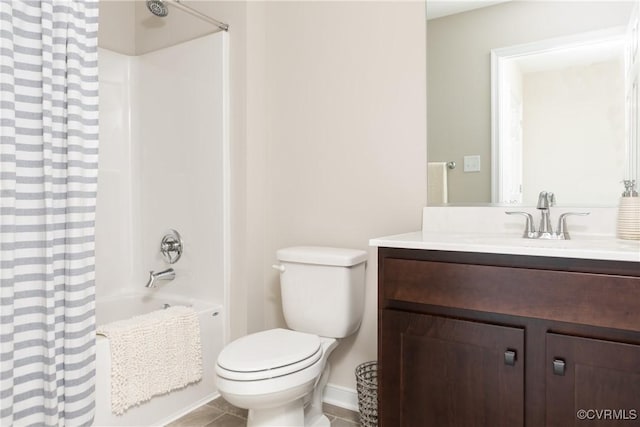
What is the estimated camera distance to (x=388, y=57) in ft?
6.78

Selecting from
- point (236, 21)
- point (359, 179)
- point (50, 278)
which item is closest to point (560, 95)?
point (359, 179)

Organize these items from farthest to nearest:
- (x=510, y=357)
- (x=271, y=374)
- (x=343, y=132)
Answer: (x=343, y=132) → (x=271, y=374) → (x=510, y=357)

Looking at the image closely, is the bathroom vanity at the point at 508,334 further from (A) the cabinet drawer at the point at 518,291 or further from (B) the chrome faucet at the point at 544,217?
(B) the chrome faucet at the point at 544,217

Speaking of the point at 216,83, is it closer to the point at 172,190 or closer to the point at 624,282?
the point at 172,190

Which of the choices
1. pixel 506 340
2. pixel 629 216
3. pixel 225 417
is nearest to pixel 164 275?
pixel 225 417

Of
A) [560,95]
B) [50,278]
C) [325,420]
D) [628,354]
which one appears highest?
[560,95]

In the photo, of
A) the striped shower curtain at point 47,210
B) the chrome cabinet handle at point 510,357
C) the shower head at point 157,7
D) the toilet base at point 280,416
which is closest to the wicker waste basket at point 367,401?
the toilet base at point 280,416

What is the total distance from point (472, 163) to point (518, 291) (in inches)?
30.3

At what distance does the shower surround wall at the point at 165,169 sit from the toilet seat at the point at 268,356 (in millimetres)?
644

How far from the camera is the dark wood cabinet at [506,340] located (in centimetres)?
117

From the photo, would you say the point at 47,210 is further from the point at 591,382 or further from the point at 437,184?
the point at 591,382

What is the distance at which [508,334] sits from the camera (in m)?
1.31

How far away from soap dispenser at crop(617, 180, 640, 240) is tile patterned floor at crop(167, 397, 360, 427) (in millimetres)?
1383

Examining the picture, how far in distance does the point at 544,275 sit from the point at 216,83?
1879mm
